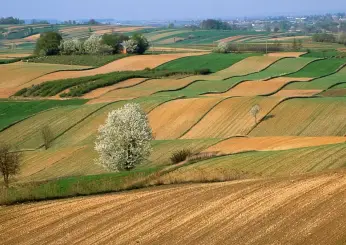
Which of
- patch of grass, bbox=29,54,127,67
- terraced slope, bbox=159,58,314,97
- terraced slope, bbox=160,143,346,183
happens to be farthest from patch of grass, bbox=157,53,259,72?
terraced slope, bbox=160,143,346,183

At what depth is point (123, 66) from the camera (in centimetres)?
11350

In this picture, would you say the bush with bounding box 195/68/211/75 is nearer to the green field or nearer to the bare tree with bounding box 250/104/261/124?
the green field

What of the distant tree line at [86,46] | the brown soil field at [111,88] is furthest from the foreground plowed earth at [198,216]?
the distant tree line at [86,46]

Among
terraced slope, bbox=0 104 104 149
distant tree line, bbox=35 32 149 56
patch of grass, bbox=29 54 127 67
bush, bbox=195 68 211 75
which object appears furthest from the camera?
distant tree line, bbox=35 32 149 56

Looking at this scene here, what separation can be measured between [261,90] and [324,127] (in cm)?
2709

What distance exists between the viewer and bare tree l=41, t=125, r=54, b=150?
56156 millimetres

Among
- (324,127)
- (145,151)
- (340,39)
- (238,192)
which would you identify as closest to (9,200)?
(238,192)

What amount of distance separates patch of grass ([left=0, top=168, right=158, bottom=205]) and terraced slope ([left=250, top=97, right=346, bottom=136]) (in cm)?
2436

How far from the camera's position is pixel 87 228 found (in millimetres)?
21062

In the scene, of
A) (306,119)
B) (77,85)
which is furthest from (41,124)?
(77,85)

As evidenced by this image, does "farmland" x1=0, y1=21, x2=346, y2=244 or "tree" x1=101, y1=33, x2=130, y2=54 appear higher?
"farmland" x1=0, y1=21, x2=346, y2=244

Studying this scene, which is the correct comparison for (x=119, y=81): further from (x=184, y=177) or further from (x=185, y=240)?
(x=185, y=240)

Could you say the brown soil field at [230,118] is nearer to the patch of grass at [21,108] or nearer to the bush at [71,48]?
the patch of grass at [21,108]

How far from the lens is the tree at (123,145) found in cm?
4144
